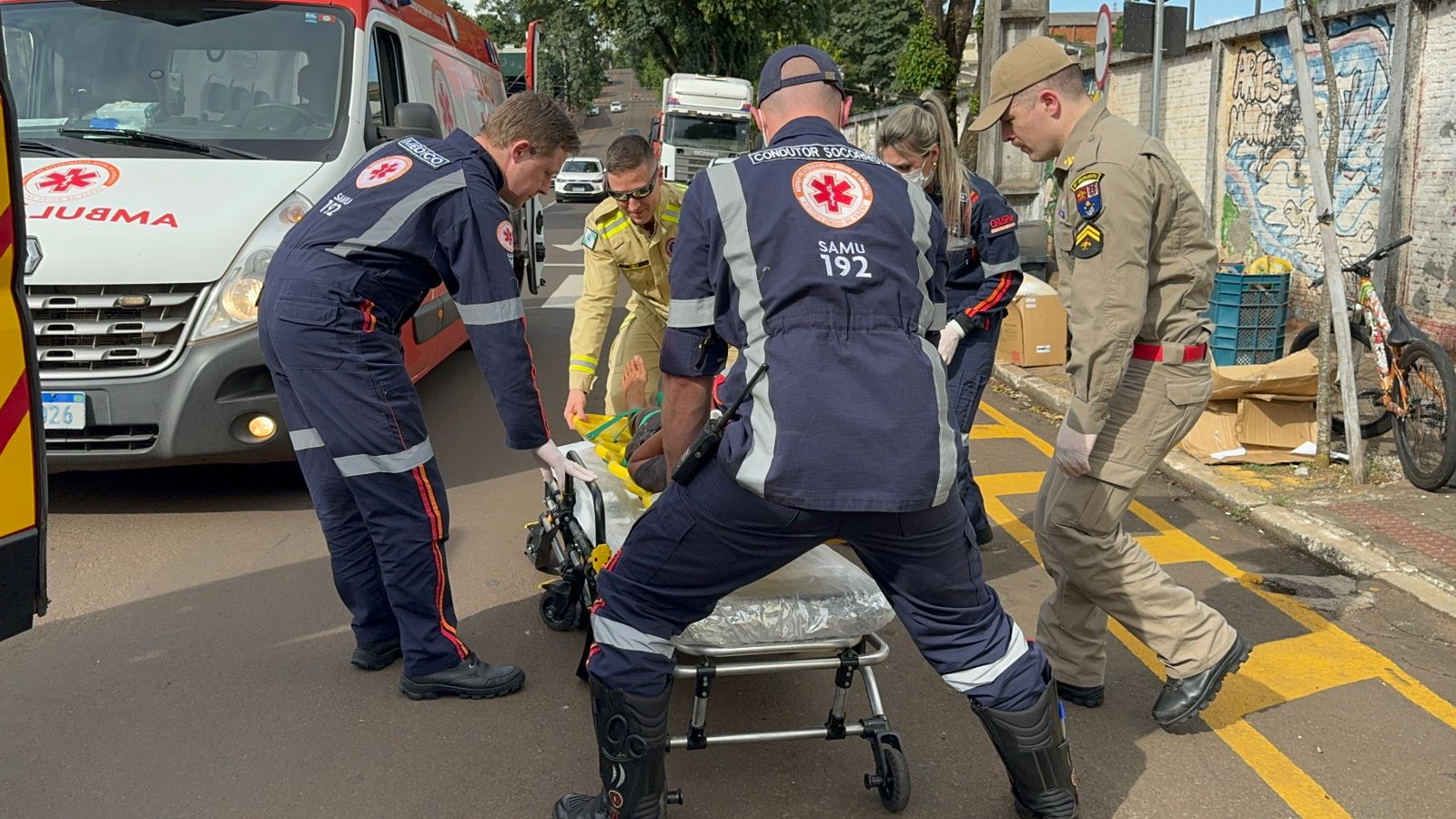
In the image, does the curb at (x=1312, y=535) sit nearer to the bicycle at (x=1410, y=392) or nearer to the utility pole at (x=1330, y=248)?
the utility pole at (x=1330, y=248)

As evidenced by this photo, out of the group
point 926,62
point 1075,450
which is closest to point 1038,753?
point 1075,450

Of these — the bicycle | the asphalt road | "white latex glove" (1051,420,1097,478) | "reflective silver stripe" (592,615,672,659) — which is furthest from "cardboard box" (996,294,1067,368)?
"reflective silver stripe" (592,615,672,659)

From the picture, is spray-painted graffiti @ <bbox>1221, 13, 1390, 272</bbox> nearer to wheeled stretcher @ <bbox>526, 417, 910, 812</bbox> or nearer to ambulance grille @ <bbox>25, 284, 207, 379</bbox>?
→ wheeled stretcher @ <bbox>526, 417, 910, 812</bbox>

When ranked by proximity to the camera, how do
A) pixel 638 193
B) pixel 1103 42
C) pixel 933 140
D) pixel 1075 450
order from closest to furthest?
pixel 1075 450 → pixel 933 140 → pixel 638 193 → pixel 1103 42

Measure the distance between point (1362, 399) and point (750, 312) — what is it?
19.4 ft

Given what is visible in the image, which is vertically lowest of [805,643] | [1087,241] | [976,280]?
[805,643]

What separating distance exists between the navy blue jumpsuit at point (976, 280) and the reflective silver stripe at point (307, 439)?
2477 mm

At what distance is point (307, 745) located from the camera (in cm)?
372

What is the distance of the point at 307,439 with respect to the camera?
159 inches

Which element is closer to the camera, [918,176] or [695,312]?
[695,312]

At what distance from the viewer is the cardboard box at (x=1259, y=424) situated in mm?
6867

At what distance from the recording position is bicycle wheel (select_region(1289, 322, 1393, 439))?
22.2ft

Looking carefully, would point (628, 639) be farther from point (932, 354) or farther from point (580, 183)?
point (580, 183)

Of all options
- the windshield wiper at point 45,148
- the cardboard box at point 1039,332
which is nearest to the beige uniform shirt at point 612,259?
the windshield wiper at point 45,148
